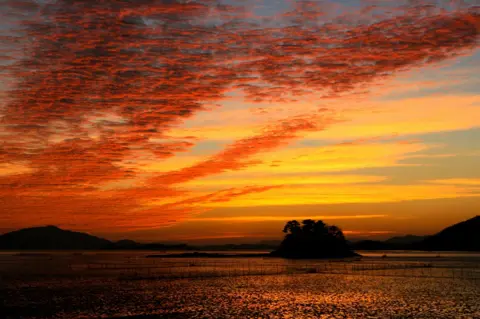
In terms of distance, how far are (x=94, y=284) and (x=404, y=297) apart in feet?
177

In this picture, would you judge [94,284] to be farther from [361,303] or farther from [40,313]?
[361,303]

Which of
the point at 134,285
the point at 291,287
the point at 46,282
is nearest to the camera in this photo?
the point at 291,287

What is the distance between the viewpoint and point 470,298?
218 feet

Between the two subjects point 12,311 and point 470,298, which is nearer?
point 12,311

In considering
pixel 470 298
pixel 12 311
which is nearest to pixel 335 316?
pixel 470 298

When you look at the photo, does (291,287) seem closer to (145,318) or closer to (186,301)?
(186,301)

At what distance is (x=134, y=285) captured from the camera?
8812cm

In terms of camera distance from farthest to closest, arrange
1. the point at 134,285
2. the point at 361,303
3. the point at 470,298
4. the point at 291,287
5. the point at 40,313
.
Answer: the point at 134,285
the point at 291,287
the point at 470,298
the point at 361,303
the point at 40,313

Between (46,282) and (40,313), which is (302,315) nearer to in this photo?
(40,313)

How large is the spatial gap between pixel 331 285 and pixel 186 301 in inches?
1267

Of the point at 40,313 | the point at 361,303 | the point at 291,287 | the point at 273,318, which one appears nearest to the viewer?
the point at 273,318

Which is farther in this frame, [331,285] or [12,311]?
[331,285]

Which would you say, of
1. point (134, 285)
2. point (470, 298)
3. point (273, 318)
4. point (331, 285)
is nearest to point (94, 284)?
point (134, 285)

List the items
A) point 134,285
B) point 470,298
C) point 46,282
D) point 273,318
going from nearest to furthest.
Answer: point 273,318 → point 470,298 → point 134,285 → point 46,282
